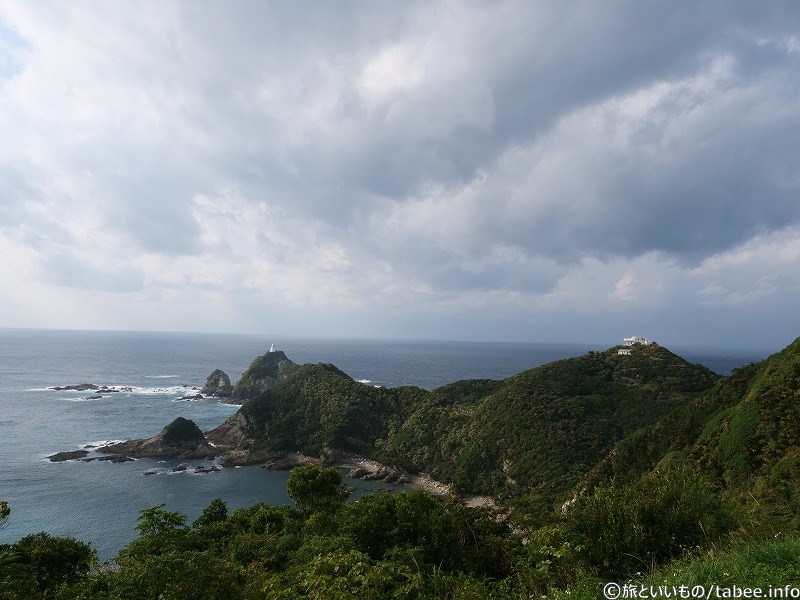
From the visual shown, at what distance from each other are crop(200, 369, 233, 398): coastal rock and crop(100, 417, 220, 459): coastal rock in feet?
167

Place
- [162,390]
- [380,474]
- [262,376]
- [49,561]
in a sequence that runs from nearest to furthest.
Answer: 1. [49,561]
2. [380,474]
3. [262,376]
4. [162,390]

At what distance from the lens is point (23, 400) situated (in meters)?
109

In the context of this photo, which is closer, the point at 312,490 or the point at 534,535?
the point at 534,535

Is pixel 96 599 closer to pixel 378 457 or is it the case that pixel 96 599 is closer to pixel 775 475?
pixel 775 475

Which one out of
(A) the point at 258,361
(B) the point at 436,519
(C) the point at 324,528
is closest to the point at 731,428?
(B) the point at 436,519

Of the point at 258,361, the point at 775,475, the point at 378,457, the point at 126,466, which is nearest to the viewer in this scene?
the point at 775,475

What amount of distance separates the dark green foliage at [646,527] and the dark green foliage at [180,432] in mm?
86052

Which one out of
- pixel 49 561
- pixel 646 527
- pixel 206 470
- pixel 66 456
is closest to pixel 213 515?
pixel 49 561

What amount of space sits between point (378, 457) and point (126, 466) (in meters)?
46.7

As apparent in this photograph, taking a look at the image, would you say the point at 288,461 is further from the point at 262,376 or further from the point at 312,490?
the point at 262,376

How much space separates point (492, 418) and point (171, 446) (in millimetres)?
65007

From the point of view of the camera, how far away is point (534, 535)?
12.6 meters

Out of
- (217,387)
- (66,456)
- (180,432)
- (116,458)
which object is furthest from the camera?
(217,387)

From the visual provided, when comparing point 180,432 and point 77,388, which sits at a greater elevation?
point 77,388
